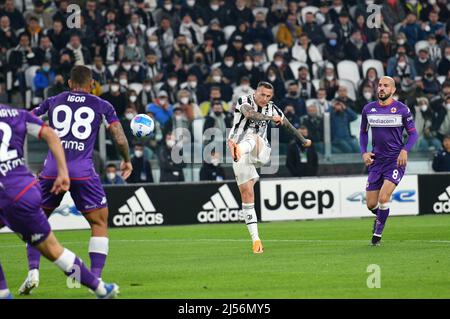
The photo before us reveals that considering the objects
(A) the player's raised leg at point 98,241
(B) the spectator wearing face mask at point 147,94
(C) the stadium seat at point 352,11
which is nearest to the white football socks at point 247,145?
(A) the player's raised leg at point 98,241

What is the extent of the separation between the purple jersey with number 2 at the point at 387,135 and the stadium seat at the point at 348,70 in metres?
11.6

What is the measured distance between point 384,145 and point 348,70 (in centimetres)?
1197

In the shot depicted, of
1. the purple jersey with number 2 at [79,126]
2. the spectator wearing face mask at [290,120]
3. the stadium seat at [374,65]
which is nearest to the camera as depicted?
the purple jersey with number 2 at [79,126]

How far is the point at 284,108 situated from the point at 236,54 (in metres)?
3.03

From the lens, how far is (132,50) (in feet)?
91.4

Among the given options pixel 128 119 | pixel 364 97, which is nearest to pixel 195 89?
pixel 128 119

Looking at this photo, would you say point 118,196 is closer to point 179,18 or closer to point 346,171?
point 346,171

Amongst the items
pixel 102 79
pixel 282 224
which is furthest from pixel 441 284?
pixel 102 79

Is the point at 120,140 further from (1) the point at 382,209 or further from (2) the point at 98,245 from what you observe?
(1) the point at 382,209

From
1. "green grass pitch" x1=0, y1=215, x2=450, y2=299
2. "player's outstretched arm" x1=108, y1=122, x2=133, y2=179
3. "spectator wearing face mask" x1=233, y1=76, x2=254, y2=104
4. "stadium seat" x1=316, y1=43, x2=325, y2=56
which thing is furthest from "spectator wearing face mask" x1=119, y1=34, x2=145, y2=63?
"player's outstretched arm" x1=108, y1=122, x2=133, y2=179

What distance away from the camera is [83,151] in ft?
39.0

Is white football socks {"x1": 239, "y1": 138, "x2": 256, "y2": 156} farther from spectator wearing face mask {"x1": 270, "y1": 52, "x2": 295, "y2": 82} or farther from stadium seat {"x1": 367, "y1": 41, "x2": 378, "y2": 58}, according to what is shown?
stadium seat {"x1": 367, "y1": 41, "x2": 378, "y2": 58}

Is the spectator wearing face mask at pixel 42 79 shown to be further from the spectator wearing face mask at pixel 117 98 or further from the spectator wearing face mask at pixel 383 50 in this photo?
the spectator wearing face mask at pixel 383 50

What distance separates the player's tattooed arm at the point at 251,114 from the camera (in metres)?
16.2
